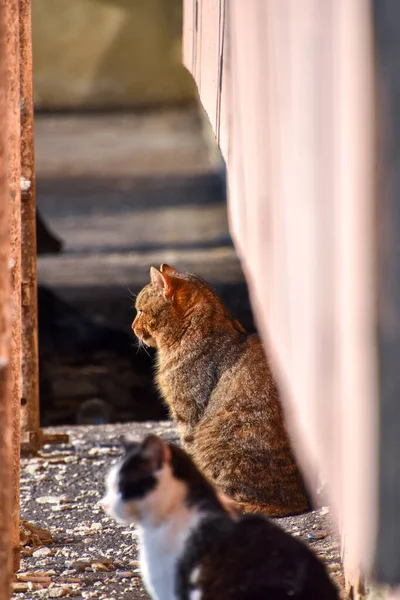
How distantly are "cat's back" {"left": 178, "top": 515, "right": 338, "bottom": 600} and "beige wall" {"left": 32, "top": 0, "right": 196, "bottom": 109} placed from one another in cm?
1522

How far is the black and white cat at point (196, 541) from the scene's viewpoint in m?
2.24

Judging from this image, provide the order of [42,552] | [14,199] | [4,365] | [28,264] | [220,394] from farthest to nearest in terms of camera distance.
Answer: [28,264]
[220,394]
[42,552]
[14,199]
[4,365]

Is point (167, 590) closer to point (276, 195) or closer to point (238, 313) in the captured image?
point (276, 195)

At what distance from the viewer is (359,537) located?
211 centimetres

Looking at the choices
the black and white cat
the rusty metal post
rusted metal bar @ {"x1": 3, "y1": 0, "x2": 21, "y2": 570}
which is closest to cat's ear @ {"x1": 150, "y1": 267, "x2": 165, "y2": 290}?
the rusty metal post

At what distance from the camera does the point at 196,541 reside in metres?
2.30

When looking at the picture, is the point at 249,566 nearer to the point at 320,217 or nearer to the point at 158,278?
the point at 320,217

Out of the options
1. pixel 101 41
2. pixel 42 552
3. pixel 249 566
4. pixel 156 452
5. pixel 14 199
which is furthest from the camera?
pixel 101 41

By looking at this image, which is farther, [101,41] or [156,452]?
[101,41]

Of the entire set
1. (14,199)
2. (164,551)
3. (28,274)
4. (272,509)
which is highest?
(14,199)

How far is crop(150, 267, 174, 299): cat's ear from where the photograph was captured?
4.47m

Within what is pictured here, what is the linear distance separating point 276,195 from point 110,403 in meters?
4.45

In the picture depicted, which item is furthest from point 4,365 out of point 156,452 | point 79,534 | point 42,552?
point 79,534

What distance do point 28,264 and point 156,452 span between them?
2600 millimetres
